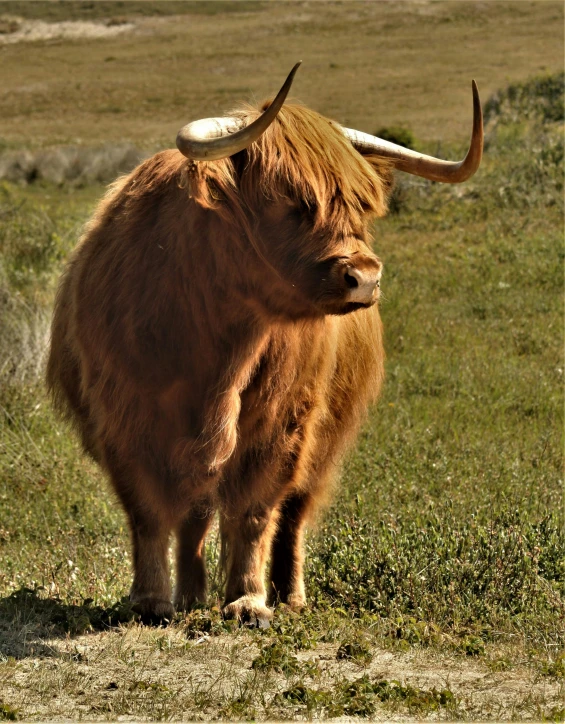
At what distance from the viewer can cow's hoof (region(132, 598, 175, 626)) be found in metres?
4.59

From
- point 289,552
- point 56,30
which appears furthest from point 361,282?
point 56,30

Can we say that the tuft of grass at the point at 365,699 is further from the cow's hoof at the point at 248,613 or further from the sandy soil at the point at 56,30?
the sandy soil at the point at 56,30

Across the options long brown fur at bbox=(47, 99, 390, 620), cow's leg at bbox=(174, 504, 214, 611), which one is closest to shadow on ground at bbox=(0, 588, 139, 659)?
long brown fur at bbox=(47, 99, 390, 620)

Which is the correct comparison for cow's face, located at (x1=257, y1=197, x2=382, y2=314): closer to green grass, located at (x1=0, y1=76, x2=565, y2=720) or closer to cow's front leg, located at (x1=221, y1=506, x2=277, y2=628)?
cow's front leg, located at (x1=221, y1=506, x2=277, y2=628)

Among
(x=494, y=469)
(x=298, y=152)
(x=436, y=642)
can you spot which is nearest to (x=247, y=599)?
(x=436, y=642)

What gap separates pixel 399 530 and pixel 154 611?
63.5 inches

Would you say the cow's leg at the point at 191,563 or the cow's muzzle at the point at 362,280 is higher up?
the cow's muzzle at the point at 362,280

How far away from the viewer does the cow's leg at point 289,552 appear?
210 inches

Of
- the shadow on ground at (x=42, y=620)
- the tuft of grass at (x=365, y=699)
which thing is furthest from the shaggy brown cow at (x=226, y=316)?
the tuft of grass at (x=365, y=699)

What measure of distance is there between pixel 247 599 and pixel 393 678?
3.19 feet

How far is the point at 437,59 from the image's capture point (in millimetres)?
40031

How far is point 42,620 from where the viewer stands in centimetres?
454

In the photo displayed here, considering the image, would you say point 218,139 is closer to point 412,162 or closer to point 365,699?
point 412,162

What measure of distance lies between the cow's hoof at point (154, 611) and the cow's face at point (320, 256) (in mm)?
1468
